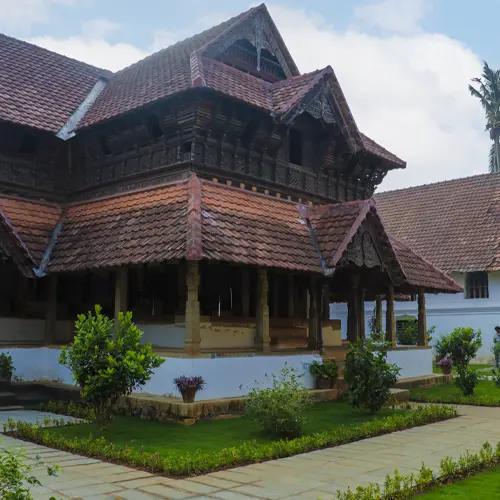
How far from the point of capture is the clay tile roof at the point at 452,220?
26.0 metres

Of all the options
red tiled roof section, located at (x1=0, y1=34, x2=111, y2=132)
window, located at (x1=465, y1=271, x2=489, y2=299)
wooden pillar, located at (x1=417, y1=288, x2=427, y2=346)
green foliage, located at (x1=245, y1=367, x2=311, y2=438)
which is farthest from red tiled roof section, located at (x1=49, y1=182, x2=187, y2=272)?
window, located at (x1=465, y1=271, x2=489, y2=299)

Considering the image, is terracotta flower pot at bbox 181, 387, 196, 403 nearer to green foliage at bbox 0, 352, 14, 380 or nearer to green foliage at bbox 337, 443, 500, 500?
green foliage at bbox 337, 443, 500, 500

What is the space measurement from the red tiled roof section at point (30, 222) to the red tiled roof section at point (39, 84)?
1.84m

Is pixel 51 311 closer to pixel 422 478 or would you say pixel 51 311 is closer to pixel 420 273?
pixel 422 478

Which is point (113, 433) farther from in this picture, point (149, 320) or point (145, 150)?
point (145, 150)

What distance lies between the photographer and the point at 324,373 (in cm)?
1345

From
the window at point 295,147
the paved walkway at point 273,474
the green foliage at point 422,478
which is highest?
the window at point 295,147

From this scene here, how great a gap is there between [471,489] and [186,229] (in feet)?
20.8

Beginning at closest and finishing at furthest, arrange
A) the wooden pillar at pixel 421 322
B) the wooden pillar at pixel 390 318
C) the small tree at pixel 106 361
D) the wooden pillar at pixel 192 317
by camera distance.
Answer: the small tree at pixel 106 361, the wooden pillar at pixel 192 317, the wooden pillar at pixel 390 318, the wooden pillar at pixel 421 322

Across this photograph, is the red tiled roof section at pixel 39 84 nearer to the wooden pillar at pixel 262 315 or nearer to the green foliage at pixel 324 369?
the wooden pillar at pixel 262 315

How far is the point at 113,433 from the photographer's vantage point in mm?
9664

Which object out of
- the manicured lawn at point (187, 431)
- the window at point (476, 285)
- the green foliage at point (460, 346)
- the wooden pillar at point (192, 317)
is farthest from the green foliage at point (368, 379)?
the window at point (476, 285)

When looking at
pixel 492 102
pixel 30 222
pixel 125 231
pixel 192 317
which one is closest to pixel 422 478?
pixel 192 317

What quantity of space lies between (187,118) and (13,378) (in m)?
6.80
